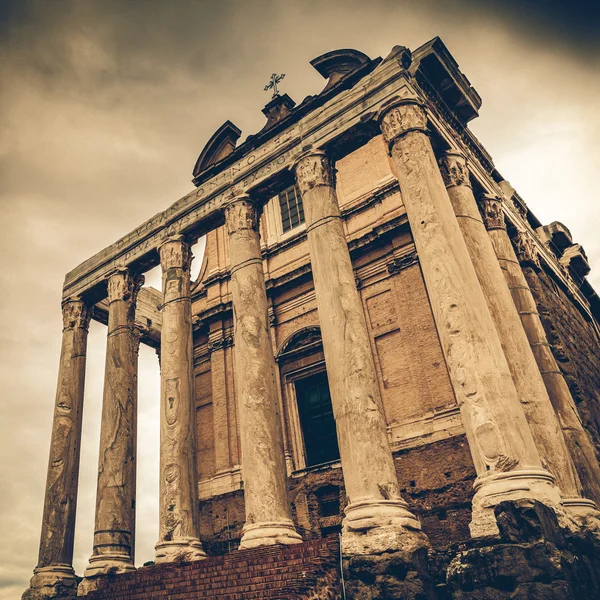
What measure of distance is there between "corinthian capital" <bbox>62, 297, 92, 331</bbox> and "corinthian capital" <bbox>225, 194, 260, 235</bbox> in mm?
6186

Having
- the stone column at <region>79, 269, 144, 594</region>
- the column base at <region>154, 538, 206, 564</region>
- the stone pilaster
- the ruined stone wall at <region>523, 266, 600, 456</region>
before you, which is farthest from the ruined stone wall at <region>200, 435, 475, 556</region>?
the column base at <region>154, 538, 206, 564</region>

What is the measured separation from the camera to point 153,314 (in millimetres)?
21406

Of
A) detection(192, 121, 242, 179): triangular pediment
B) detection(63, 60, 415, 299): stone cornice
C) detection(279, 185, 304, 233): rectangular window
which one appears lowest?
detection(63, 60, 415, 299): stone cornice

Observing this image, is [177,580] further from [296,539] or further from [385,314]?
[385,314]

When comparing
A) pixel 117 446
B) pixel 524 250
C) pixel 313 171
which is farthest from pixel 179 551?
pixel 524 250

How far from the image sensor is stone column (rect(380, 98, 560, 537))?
803cm

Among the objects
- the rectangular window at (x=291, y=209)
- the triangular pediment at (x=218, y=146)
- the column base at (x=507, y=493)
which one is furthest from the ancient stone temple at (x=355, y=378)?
the triangular pediment at (x=218, y=146)

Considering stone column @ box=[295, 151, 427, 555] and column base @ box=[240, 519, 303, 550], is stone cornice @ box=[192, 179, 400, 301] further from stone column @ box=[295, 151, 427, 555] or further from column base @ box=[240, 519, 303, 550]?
column base @ box=[240, 519, 303, 550]

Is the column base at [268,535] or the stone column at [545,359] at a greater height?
the stone column at [545,359]

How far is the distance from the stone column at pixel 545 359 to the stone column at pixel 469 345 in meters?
4.06

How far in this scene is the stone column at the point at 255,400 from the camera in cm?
1037

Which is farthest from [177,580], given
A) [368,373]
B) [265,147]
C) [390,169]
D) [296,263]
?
[390,169]

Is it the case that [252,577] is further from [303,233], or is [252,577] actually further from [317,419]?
[303,233]

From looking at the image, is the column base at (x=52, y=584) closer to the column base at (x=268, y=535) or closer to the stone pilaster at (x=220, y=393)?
the stone pilaster at (x=220, y=393)
